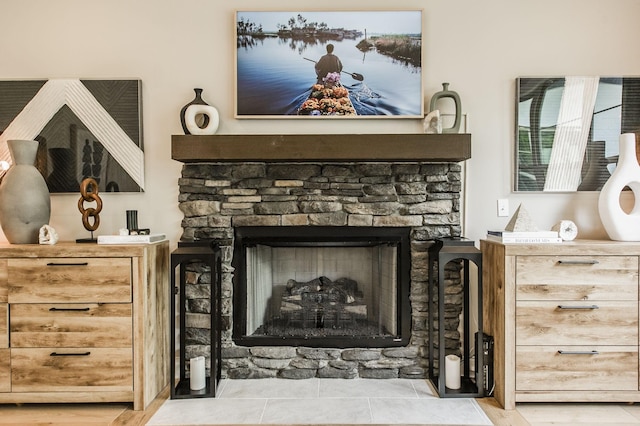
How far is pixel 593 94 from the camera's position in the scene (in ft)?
8.43

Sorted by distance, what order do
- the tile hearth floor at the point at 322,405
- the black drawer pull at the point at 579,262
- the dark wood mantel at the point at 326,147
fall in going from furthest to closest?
the dark wood mantel at the point at 326,147 < the black drawer pull at the point at 579,262 < the tile hearth floor at the point at 322,405

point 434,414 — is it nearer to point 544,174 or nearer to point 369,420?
point 369,420

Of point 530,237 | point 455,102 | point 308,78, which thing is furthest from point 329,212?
point 530,237

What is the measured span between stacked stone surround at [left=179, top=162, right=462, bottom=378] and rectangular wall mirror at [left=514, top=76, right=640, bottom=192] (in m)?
0.54

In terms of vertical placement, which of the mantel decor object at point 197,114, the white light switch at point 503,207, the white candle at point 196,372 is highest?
the mantel decor object at point 197,114

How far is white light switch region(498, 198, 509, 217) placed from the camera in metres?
2.61

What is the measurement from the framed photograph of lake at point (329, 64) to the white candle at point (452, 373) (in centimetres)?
145

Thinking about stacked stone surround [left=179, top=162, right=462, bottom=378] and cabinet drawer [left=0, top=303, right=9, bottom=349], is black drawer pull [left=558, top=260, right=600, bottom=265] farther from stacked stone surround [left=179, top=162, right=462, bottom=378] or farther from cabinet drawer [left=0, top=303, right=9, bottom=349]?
cabinet drawer [left=0, top=303, right=9, bottom=349]

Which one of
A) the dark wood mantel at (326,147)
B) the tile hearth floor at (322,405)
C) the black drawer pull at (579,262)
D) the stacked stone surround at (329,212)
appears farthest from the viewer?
the stacked stone surround at (329,212)

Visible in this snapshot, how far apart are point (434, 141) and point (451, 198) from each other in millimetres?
415

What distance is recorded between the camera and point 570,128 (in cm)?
258

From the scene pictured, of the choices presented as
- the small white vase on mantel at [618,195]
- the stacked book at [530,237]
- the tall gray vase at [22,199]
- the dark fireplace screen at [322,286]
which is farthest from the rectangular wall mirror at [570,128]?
the tall gray vase at [22,199]

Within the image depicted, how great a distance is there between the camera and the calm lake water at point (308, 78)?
256cm

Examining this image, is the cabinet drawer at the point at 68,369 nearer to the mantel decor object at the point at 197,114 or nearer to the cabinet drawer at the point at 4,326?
the cabinet drawer at the point at 4,326
